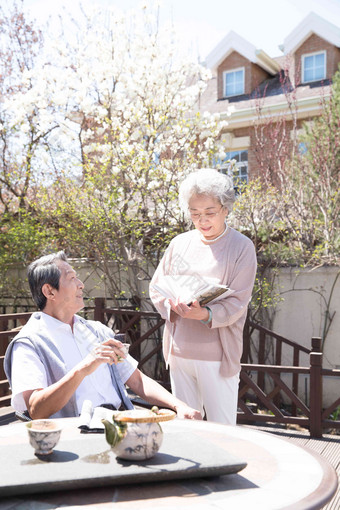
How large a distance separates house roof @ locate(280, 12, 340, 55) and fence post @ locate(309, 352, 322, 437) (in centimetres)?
1053

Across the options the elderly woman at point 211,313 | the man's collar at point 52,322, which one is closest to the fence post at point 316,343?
the elderly woman at point 211,313

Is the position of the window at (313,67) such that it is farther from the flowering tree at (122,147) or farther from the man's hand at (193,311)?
the man's hand at (193,311)

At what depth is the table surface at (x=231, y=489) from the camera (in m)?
1.22

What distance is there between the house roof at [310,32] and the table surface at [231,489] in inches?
516

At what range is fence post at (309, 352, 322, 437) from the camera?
181 inches

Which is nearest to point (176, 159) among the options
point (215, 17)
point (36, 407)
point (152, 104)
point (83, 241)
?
point (152, 104)

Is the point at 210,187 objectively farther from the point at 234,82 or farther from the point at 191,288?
the point at 234,82

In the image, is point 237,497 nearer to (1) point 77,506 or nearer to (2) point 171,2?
(1) point 77,506

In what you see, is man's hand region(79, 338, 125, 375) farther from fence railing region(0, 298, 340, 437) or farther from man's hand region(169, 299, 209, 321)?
fence railing region(0, 298, 340, 437)

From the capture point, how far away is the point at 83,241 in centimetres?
686

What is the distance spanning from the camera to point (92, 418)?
1.82m

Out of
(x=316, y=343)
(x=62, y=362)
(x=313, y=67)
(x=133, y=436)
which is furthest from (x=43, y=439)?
(x=313, y=67)

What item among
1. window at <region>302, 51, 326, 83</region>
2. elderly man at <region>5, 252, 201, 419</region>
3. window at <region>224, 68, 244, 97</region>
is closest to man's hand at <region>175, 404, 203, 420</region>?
elderly man at <region>5, 252, 201, 419</region>

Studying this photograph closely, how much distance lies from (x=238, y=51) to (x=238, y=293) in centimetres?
1326
